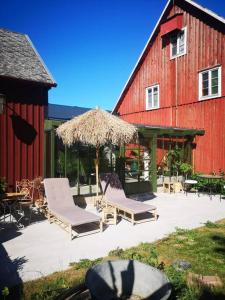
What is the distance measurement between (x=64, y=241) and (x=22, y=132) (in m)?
4.82

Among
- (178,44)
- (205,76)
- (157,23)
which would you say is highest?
(157,23)

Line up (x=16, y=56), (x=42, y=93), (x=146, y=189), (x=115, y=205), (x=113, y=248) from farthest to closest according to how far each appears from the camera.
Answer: (x=146, y=189)
(x=16, y=56)
(x=42, y=93)
(x=115, y=205)
(x=113, y=248)

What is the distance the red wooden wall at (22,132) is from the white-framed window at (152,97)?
9.25 metres

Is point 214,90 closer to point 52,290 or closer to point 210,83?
point 210,83

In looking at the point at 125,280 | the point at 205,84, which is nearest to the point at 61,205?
the point at 125,280

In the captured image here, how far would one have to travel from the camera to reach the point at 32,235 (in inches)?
248

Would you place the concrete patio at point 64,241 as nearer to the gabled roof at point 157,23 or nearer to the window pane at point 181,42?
the gabled roof at point 157,23

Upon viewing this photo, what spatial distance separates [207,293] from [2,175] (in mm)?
7359

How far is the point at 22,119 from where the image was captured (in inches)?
363

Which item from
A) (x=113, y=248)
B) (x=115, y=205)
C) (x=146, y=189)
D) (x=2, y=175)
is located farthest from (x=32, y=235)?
(x=146, y=189)

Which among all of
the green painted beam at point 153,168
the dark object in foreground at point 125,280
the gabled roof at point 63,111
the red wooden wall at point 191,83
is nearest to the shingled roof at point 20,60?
the green painted beam at point 153,168

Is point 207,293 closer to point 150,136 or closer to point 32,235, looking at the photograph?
point 32,235

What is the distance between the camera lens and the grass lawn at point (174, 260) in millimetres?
3811

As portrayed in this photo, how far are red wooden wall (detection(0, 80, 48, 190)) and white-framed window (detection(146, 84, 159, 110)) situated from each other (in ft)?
30.4
